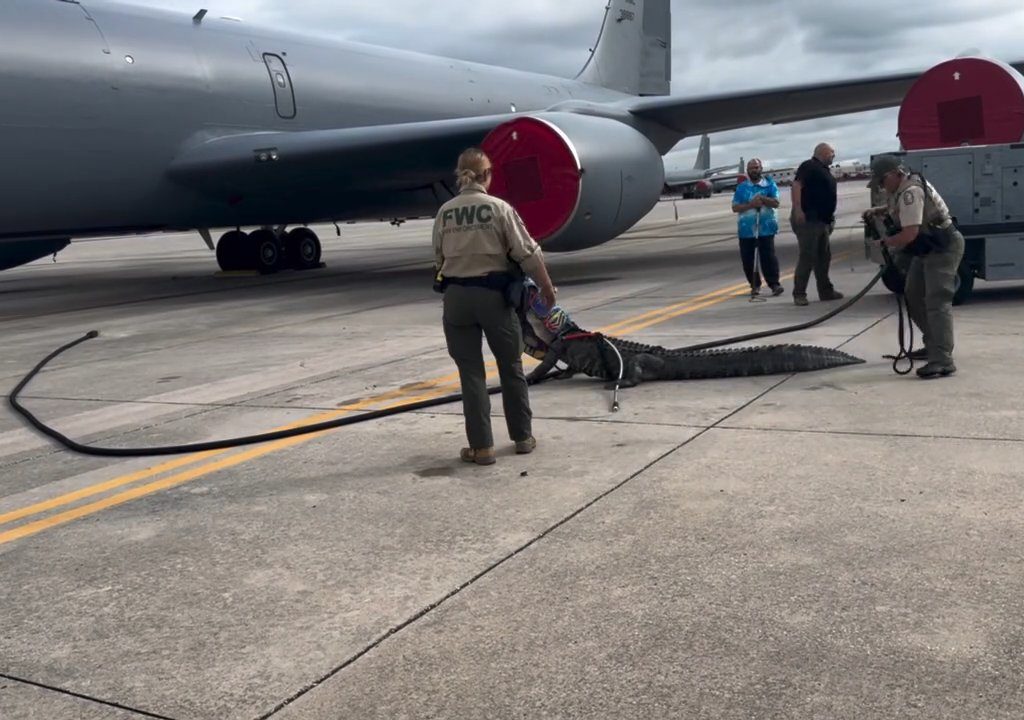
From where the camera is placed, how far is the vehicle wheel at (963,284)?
30.1 ft

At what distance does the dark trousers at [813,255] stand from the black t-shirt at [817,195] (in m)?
0.09

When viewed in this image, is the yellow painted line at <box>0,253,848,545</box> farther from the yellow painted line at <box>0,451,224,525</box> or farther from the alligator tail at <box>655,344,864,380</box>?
the alligator tail at <box>655,344,864,380</box>

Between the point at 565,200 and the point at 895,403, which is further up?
the point at 565,200

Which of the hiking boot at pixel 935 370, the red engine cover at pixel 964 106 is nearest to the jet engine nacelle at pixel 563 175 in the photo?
the red engine cover at pixel 964 106

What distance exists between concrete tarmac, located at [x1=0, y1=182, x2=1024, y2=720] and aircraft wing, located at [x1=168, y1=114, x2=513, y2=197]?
661 centimetres

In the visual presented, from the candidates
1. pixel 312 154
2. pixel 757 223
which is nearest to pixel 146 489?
pixel 757 223

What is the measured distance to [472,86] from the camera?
18828 millimetres

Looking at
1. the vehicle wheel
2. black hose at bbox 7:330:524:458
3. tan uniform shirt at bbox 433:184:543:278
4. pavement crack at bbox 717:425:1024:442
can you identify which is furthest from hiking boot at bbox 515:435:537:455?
the vehicle wheel

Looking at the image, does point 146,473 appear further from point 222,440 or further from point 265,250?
point 265,250

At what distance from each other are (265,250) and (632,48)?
1060cm

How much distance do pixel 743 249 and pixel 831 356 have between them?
14.5ft

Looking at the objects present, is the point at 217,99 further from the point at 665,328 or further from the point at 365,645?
the point at 365,645

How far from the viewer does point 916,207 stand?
610 cm

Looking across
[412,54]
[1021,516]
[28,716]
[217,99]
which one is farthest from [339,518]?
[412,54]
